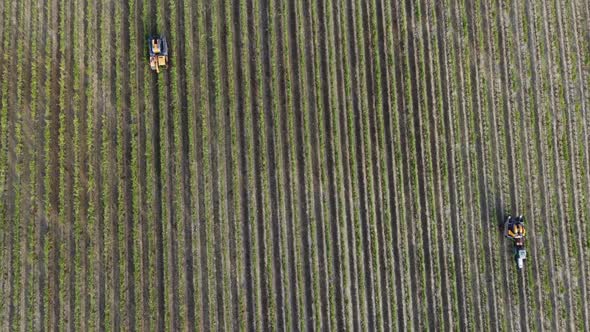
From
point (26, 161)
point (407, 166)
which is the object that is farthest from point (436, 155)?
point (26, 161)

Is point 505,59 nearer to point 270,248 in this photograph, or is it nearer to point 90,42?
point 270,248

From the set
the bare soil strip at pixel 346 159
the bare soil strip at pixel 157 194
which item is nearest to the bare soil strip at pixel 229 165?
the bare soil strip at pixel 157 194

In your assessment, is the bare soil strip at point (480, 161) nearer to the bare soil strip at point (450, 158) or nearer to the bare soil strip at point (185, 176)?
the bare soil strip at point (450, 158)

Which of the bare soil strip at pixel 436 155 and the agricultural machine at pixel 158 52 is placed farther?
the bare soil strip at pixel 436 155

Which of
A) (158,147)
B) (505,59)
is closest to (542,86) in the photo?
(505,59)

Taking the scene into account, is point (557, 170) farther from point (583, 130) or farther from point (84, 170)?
point (84, 170)
